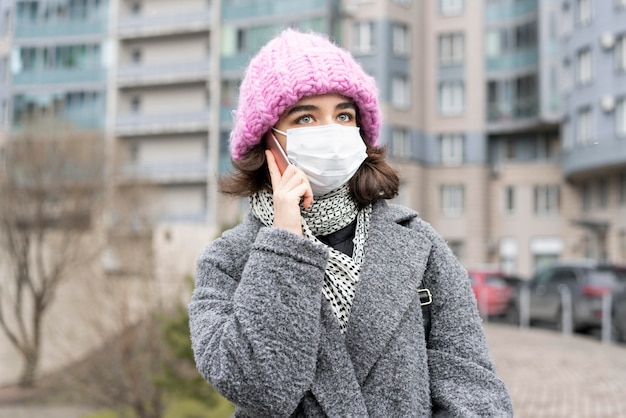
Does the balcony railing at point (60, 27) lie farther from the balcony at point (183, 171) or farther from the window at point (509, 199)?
the window at point (509, 199)

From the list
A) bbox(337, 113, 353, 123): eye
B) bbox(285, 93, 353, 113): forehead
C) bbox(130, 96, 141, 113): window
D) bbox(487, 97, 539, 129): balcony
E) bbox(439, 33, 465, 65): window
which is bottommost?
bbox(337, 113, 353, 123): eye

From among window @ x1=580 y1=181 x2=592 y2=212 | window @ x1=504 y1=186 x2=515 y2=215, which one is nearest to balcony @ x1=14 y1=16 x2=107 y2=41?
window @ x1=504 y1=186 x2=515 y2=215

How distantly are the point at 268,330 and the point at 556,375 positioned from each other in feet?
34.0

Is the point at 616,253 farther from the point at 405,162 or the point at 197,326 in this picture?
the point at 197,326

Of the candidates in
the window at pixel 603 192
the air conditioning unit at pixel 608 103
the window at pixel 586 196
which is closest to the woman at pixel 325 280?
the air conditioning unit at pixel 608 103

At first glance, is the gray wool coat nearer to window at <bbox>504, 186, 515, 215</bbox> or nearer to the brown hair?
the brown hair

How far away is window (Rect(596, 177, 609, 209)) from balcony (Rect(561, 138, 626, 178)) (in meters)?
1.04

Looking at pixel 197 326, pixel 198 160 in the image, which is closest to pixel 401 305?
pixel 197 326

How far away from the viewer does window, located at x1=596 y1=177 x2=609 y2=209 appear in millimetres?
36481

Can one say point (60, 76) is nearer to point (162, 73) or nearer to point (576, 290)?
point (162, 73)

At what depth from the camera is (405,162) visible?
131 ft

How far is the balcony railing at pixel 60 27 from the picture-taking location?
1689 inches

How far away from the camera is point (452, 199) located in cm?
4162

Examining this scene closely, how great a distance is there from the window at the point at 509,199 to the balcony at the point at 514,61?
601cm
